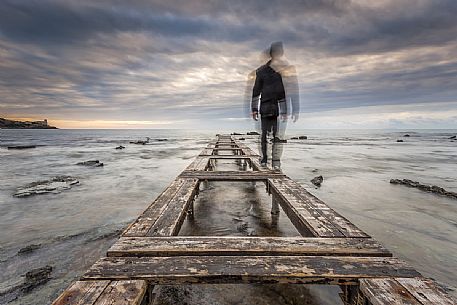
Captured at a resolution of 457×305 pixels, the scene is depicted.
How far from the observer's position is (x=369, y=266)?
5.43ft

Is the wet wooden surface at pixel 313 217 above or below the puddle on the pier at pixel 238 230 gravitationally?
above

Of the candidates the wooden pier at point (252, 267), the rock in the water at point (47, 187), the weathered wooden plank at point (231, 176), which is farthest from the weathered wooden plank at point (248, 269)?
the rock in the water at point (47, 187)

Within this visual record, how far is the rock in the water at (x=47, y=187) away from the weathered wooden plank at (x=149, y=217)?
500 centimetres

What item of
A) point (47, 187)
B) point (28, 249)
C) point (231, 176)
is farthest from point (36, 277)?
point (47, 187)

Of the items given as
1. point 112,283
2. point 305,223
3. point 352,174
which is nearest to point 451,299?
point 305,223

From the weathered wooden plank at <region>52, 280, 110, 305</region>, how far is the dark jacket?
4669 millimetres

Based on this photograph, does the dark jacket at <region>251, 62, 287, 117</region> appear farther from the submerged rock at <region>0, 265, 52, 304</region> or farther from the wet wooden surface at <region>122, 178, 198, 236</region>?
the submerged rock at <region>0, 265, 52, 304</region>

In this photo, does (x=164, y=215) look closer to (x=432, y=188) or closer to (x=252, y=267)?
(x=252, y=267)

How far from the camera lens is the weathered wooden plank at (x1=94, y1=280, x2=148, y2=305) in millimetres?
1284

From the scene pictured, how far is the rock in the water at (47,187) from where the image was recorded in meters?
6.40

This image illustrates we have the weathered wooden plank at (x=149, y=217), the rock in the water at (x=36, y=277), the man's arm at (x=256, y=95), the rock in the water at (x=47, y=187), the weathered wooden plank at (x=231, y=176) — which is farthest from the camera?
the rock in the water at (x=47, y=187)

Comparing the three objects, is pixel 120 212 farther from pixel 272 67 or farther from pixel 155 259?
pixel 272 67

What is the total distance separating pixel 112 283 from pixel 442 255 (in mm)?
3829

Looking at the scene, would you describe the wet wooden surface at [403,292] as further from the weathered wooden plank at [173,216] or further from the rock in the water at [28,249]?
the rock in the water at [28,249]
